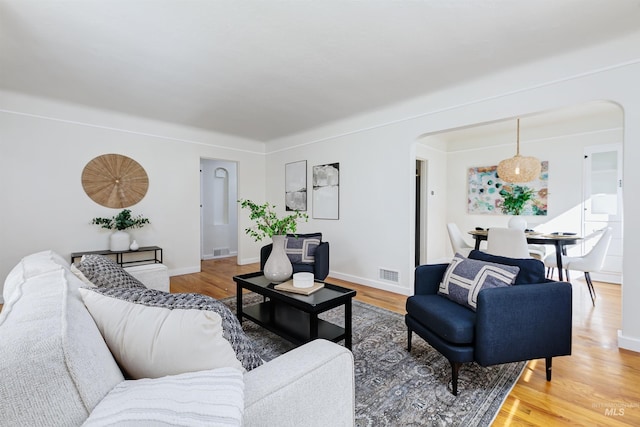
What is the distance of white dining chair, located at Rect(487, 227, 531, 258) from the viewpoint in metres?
3.32

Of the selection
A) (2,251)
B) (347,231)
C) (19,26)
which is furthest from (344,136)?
(2,251)

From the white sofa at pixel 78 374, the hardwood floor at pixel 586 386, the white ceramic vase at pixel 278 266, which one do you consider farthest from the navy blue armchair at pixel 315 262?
the white sofa at pixel 78 374

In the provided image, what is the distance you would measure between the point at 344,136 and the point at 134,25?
283 centimetres

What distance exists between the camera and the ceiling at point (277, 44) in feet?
6.39

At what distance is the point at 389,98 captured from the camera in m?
Answer: 3.49

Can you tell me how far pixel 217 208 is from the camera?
21.7ft

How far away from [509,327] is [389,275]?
7.23ft

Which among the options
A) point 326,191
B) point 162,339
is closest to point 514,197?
point 326,191

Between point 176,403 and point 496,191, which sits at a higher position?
point 496,191

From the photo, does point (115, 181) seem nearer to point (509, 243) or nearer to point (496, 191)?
point (509, 243)

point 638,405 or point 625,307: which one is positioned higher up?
point 625,307

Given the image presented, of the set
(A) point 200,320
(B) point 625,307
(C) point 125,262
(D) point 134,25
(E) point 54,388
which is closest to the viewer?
(E) point 54,388

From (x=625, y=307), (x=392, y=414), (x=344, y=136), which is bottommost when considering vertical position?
(x=392, y=414)

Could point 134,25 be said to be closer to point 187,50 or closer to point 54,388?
point 187,50
